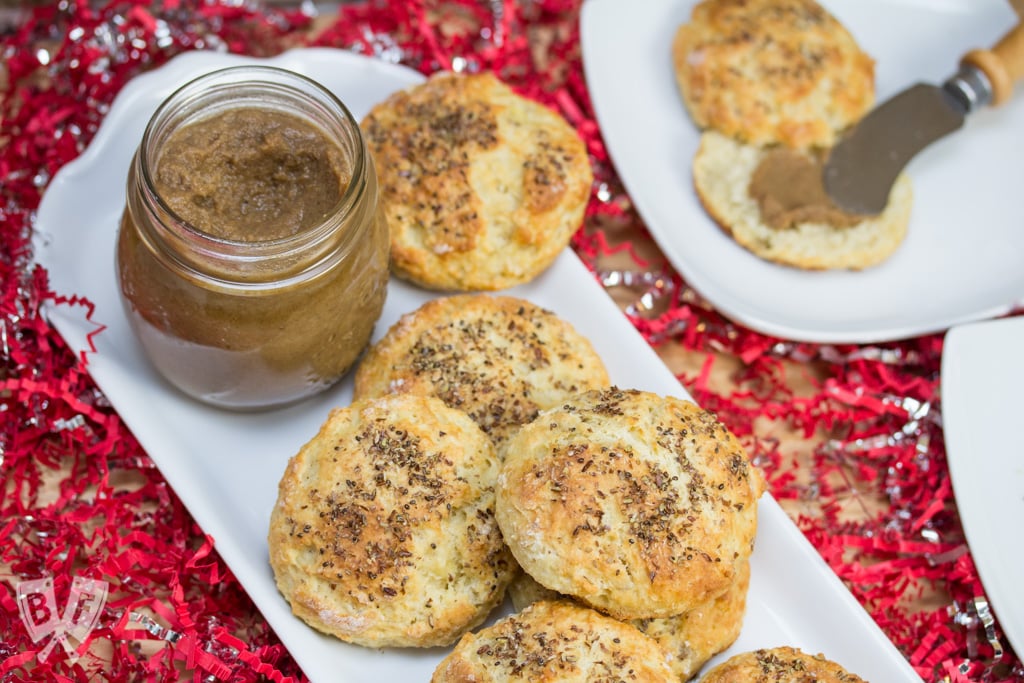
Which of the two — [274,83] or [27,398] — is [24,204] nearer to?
[27,398]

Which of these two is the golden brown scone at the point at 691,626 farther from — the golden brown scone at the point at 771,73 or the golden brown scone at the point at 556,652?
the golden brown scone at the point at 771,73

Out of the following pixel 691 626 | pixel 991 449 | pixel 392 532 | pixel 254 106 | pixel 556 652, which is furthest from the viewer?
pixel 991 449

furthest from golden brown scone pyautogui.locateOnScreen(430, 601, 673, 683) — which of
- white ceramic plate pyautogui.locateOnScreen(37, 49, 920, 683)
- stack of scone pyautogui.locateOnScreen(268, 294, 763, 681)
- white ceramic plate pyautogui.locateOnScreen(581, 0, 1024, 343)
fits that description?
white ceramic plate pyautogui.locateOnScreen(581, 0, 1024, 343)

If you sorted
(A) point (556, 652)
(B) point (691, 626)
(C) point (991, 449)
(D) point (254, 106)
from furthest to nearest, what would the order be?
1. (C) point (991, 449)
2. (D) point (254, 106)
3. (B) point (691, 626)
4. (A) point (556, 652)

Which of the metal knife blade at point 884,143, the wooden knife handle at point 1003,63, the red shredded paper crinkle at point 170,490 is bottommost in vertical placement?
the red shredded paper crinkle at point 170,490

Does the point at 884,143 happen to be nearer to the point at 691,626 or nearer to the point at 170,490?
the point at 691,626

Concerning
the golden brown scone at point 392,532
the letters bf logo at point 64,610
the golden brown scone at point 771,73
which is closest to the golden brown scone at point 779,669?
the golden brown scone at point 392,532

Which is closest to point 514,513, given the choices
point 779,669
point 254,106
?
point 779,669
